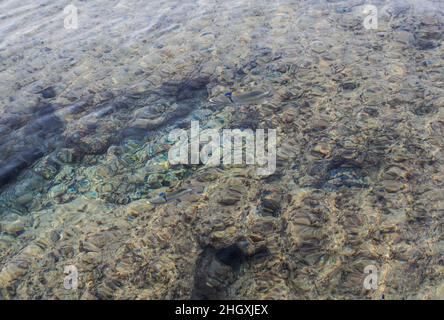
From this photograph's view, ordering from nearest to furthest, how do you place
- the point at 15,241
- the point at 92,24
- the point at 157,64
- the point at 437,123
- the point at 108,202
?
the point at 15,241
the point at 108,202
the point at 437,123
the point at 157,64
the point at 92,24

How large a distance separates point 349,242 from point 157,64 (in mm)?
5591

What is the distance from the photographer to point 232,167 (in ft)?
17.5

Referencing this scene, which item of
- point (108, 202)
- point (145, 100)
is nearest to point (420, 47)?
point (145, 100)

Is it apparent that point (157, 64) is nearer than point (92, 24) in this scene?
Yes

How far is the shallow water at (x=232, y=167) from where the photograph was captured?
400 centimetres

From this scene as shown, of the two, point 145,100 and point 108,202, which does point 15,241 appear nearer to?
point 108,202

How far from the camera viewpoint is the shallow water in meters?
4.00

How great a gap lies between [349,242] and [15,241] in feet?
12.9

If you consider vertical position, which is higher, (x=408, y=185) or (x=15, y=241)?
(x=15, y=241)

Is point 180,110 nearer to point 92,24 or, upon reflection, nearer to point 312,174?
point 312,174
